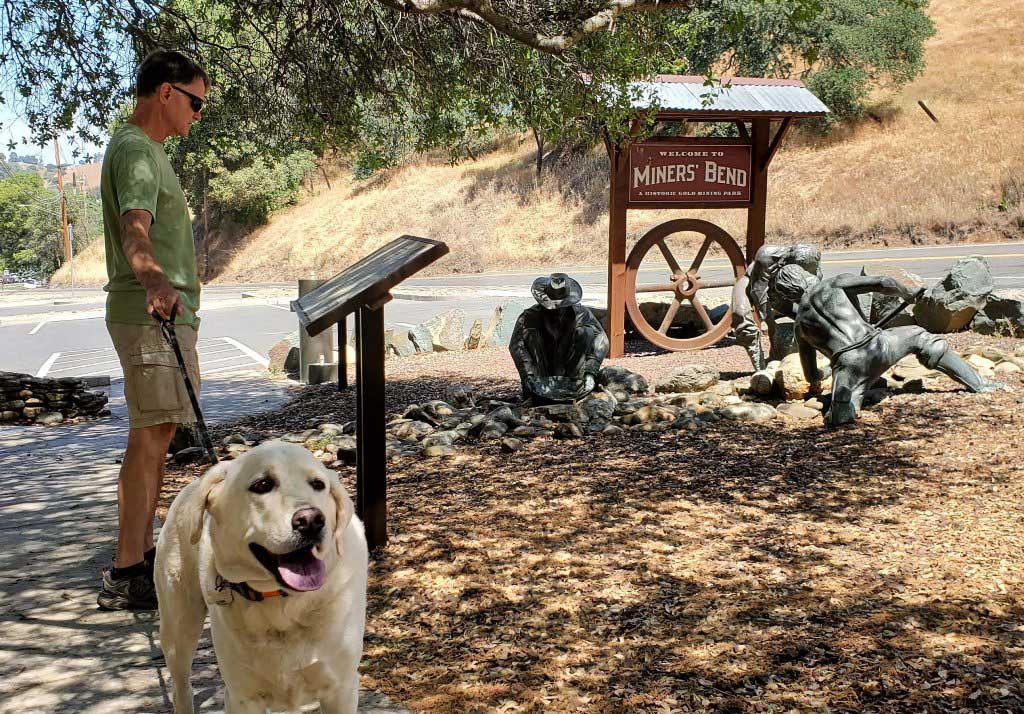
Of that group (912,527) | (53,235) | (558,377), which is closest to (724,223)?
(558,377)

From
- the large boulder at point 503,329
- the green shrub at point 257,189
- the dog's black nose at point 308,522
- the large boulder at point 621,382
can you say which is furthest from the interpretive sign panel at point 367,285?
the green shrub at point 257,189

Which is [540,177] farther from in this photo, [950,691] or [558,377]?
[950,691]

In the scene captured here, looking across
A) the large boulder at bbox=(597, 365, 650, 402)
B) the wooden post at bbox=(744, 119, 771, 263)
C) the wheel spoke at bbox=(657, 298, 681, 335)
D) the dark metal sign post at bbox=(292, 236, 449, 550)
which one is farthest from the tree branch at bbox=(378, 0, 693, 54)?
the wheel spoke at bbox=(657, 298, 681, 335)

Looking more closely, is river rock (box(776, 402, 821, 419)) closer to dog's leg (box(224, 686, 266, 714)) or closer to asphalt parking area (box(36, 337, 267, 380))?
dog's leg (box(224, 686, 266, 714))

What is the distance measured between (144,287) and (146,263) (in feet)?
0.50

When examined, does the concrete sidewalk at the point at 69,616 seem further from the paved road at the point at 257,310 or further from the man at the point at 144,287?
the paved road at the point at 257,310

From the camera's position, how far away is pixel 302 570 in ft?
7.00

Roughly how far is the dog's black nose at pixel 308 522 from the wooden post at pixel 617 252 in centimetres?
894

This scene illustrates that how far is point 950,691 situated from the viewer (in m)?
2.78

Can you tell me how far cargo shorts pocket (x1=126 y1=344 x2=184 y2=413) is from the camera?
3.45m

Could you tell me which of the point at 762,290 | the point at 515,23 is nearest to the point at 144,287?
the point at 515,23

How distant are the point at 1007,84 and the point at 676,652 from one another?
40.8 meters

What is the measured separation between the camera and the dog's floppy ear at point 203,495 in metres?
2.24

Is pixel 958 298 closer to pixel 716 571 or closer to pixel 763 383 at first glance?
pixel 763 383
